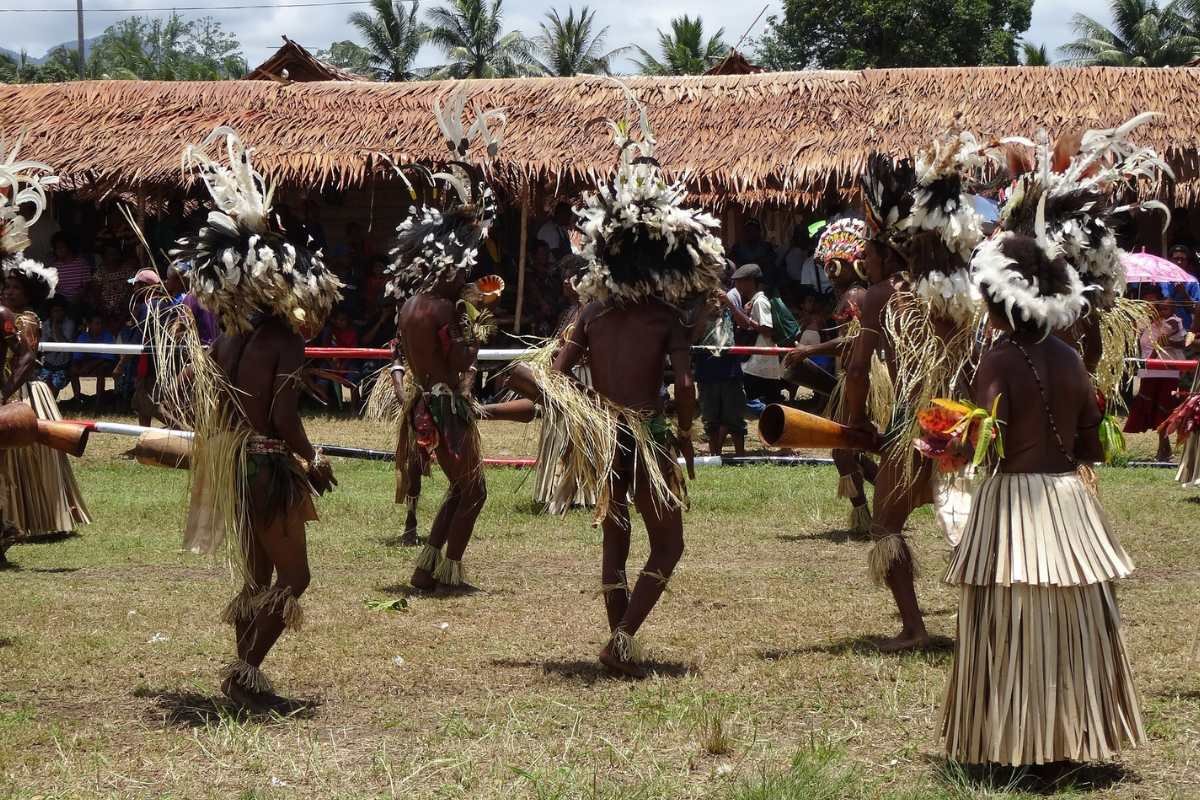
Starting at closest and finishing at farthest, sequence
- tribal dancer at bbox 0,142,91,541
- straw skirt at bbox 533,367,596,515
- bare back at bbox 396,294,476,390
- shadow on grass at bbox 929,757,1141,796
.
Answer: shadow on grass at bbox 929,757,1141,796 → straw skirt at bbox 533,367,596,515 → tribal dancer at bbox 0,142,91,541 → bare back at bbox 396,294,476,390

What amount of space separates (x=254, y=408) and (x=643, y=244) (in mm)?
1769

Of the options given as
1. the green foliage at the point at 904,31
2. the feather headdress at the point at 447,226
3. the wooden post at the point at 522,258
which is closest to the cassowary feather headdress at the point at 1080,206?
the feather headdress at the point at 447,226

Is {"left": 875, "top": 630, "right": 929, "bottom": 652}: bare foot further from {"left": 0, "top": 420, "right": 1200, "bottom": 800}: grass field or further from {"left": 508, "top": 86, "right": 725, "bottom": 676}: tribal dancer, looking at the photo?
{"left": 508, "top": 86, "right": 725, "bottom": 676}: tribal dancer

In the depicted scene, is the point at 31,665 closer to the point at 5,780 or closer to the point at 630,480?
the point at 5,780

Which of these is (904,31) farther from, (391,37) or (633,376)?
(633,376)

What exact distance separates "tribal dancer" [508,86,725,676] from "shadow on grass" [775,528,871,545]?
317 centimetres

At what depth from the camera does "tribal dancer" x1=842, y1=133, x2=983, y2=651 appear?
591 centimetres

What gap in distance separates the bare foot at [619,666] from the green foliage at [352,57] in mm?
43375

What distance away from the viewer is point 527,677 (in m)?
6.09

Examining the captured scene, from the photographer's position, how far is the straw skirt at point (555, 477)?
20.3 ft

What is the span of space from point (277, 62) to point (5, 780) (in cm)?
1790

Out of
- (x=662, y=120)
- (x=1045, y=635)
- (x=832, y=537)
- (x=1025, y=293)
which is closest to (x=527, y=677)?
(x=1045, y=635)

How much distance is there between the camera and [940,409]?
4.52 m

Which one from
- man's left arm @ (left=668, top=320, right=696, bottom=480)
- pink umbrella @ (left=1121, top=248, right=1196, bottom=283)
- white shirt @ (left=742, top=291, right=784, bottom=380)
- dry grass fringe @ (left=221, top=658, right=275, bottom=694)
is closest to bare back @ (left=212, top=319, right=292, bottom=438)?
dry grass fringe @ (left=221, top=658, right=275, bottom=694)
